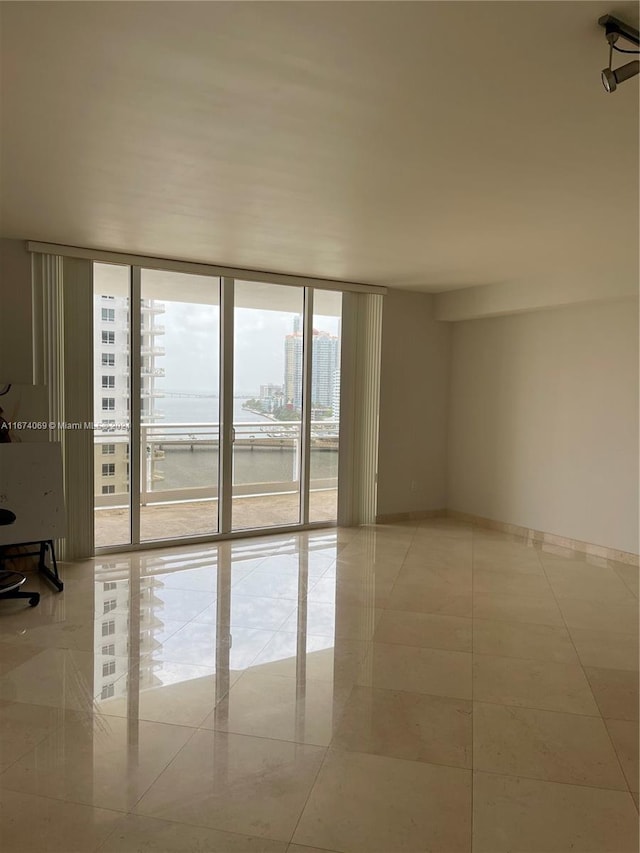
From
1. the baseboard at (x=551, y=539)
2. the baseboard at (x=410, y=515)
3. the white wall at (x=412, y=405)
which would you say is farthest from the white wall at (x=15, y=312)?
the baseboard at (x=551, y=539)

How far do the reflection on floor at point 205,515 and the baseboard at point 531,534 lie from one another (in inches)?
29.0

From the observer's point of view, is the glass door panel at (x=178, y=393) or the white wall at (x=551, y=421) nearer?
the white wall at (x=551, y=421)

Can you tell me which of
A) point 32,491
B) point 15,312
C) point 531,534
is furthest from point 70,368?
point 531,534

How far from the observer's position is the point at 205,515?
661 centimetres

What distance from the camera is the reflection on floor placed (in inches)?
238

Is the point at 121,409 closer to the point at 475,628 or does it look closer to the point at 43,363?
the point at 43,363

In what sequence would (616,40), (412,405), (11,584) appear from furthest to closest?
1. (412,405)
2. (11,584)
3. (616,40)

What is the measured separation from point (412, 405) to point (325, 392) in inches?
44.1

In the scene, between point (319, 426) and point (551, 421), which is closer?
point (551, 421)

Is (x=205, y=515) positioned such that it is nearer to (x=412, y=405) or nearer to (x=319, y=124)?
(x=412, y=405)

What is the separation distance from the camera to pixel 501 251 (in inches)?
187

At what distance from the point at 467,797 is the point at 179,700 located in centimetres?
141

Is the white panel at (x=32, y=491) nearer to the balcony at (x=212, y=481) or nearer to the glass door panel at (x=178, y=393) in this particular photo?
the balcony at (x=212, y=481)

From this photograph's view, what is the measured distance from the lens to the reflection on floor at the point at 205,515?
6.05m
